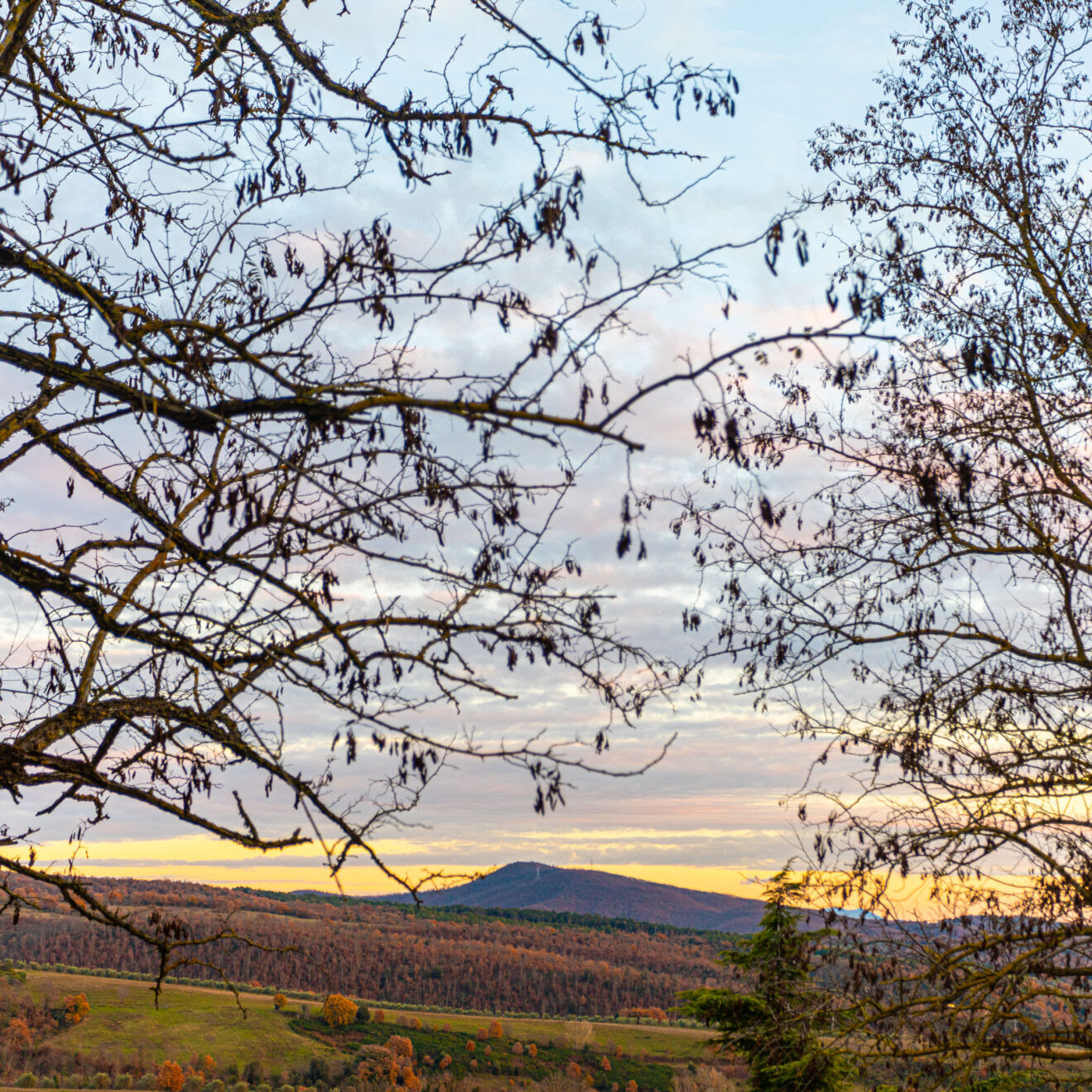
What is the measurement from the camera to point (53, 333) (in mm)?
5062

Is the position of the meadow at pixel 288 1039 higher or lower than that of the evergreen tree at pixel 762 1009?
lower

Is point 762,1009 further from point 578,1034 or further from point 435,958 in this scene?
point 435,958

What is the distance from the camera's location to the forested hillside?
11494cm

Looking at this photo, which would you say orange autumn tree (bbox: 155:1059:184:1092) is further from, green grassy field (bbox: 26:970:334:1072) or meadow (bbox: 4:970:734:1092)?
green grassy field (bbox: 26:970:334:1072)

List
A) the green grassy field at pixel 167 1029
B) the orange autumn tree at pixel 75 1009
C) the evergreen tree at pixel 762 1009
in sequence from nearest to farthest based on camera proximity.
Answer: the evergreen tree at pixel 762 1009
the green grassy field at pixel 167 1029
the orange autumn tree at pixel 75 1009

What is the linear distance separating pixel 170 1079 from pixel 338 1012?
93.6 ft

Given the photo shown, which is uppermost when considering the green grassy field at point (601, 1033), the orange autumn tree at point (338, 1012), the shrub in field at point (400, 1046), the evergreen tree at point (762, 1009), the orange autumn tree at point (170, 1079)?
the evergreen tree at point (762, 1009)

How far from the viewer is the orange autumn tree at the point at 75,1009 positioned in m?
83.2

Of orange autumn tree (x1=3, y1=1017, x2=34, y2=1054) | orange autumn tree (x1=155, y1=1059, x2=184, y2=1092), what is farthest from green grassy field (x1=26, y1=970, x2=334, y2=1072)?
orange autumn tree (x1=155, y1=1059, x2=184, y2=1092)

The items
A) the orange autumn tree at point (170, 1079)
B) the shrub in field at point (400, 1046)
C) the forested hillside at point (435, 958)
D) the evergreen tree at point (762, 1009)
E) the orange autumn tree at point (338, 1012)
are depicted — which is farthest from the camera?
the forested hillside at point (435, 958)

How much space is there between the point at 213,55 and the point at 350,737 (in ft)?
13.4

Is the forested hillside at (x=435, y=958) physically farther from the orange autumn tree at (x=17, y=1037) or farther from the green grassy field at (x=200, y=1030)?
the orange autumn tree at (x=17, y=1037)

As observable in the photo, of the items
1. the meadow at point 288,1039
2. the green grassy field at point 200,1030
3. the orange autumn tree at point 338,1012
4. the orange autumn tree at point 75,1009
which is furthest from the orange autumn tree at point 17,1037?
the orange autumn tree at point 338,1012

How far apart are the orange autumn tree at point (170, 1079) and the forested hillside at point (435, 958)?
35856mm
